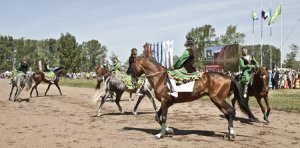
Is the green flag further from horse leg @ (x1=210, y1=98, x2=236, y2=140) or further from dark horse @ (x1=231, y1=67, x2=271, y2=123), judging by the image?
horse leg @ (x1=210, y1=98, x2=236, y2=140)

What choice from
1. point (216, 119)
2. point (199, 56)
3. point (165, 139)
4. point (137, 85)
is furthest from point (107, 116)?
point (199, 56)

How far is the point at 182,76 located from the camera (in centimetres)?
1152

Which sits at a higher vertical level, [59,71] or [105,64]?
[105,64]

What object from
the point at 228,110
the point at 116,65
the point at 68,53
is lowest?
the point at 228,110

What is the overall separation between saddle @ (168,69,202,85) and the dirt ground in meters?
1.65

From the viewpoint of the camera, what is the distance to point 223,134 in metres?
11.7

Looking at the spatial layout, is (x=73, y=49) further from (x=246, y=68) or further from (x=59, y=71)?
(x=246, y=68)

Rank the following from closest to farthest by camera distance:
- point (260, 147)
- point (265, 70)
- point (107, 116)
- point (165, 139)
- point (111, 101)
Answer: point (260, 147) → point (165, 139) → point (265, 70) → point (107, 116) → point (111, 101)

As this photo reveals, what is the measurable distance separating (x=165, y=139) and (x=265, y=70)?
17.8 feet

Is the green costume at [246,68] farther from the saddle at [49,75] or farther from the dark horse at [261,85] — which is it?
the saddle at [49,75]

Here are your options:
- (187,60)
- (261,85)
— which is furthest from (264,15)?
(187,60)

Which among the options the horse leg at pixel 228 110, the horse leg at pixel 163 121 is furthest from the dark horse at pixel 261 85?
the horse leg at pixel 163 121

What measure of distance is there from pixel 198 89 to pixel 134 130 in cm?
269

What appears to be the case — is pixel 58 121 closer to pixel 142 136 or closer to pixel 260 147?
pixel 142 136
